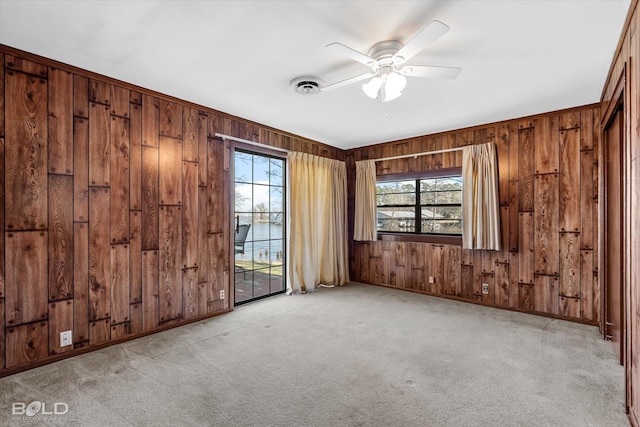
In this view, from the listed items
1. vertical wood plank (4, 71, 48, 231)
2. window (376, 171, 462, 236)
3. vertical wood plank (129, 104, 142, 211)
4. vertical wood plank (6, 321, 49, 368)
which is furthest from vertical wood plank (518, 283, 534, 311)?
vertical wood plank (4, 71, 48, 231)

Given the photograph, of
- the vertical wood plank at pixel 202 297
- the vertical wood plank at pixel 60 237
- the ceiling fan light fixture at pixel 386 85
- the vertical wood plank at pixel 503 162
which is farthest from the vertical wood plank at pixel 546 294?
the vertical wood plank at pixel 60 237

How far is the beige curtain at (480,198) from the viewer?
4.20 meters

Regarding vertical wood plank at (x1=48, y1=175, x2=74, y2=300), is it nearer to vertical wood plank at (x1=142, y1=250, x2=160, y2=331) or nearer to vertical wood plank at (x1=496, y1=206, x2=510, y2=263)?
vertical wood plank at (x1=142, y1=250, x2=160, y2=331)

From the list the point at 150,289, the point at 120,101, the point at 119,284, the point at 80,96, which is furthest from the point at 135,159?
the point at 150,289

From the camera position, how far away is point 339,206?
5.65 meters

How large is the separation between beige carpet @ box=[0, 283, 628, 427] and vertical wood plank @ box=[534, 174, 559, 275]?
2.32 ft

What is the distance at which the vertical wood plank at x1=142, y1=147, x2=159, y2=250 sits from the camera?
3256 mm

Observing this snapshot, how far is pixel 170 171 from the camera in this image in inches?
137

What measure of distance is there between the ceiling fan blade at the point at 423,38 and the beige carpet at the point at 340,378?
2334 mm

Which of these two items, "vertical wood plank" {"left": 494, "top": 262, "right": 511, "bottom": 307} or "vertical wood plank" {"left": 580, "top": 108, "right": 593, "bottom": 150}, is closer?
"vertical wood plank" {"left": 580, "top": 108, "right": 593, "bottom": 150}

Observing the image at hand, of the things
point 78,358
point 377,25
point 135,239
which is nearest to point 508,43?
point 377,25

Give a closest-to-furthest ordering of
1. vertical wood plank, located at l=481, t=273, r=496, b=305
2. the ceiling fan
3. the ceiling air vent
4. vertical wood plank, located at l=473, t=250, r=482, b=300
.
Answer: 1. the ceiling fan
2. the ceiling air vent
3. vertical wood plank, located at l=481, t=273, r=496, b=305
4. vertical wood plank, located at l=473, t=250, r=482, b=300

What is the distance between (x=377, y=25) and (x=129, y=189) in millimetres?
2681

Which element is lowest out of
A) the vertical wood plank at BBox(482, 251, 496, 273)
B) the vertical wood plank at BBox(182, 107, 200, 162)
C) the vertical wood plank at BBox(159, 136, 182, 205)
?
the vertical wood plank at BBox(482, 251, 496, 273)
